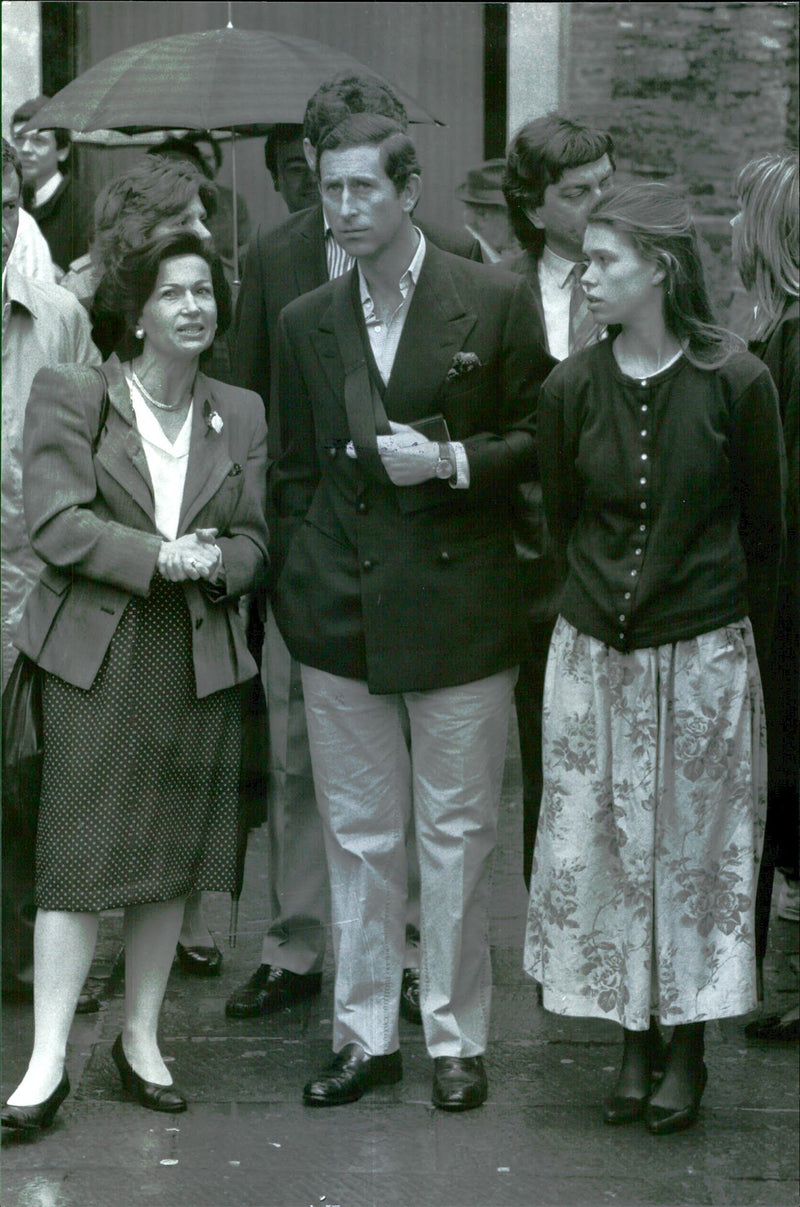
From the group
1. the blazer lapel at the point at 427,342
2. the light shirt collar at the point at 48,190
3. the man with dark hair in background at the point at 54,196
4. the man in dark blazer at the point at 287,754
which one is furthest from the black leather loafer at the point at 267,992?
the light shirt collar at the point at 48,190

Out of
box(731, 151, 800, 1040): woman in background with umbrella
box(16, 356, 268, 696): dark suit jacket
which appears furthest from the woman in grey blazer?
box(731, 151, 800, 1040): woman in background with umbrella

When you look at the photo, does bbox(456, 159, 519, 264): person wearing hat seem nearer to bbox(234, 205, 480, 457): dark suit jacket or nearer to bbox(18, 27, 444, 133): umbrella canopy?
bbox(18, 27, 444, 133): umbrella canopy

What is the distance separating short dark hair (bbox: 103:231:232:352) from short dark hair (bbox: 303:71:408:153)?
35cm

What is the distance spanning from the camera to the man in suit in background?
475 cm

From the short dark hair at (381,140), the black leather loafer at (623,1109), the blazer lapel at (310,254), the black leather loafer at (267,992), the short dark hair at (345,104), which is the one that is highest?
the short dark hair at (345,104)

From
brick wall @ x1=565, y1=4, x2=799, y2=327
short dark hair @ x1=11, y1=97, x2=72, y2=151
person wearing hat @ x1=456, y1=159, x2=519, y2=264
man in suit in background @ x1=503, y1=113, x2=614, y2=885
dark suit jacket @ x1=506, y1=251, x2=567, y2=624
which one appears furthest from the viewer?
brick wall @ x1=565, y1=4, x2=799, y2=327

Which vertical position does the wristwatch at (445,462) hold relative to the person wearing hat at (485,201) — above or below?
below

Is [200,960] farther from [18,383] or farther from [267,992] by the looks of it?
[18,383]

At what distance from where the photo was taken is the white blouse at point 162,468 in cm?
422

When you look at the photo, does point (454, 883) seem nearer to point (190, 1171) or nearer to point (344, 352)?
point (190, 1171)

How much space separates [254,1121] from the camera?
13.8 feet

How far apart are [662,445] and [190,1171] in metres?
1.85

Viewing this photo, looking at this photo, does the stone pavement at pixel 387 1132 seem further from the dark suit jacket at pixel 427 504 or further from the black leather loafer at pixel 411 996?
the dark suit jacket at pixel 427 504

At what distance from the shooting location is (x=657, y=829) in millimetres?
4172
